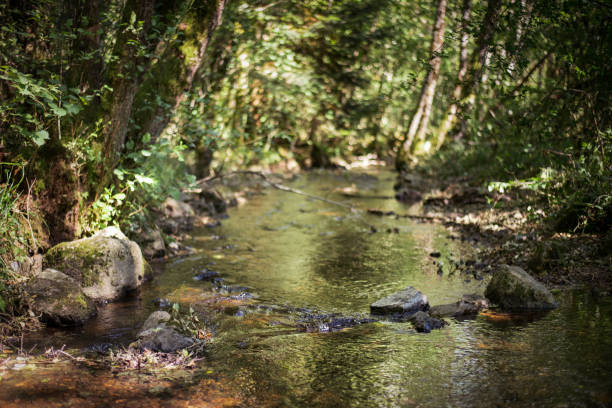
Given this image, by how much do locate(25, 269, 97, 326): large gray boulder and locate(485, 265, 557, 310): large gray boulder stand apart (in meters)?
4.30

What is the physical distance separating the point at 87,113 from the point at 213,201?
639 cm

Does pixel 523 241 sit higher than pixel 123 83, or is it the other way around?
pixel 123 83

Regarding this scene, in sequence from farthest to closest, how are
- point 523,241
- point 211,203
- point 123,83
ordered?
point 211,203 → point 523,241 → point 123,83

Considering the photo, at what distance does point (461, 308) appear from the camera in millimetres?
5961

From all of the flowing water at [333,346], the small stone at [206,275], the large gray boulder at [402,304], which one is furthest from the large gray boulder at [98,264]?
the large gray boulder at [402,304]

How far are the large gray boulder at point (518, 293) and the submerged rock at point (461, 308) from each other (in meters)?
0.17

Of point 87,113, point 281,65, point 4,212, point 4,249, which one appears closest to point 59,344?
point 4,249

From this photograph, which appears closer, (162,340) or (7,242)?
(162,340)

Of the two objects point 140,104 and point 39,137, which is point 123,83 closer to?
point 140,104

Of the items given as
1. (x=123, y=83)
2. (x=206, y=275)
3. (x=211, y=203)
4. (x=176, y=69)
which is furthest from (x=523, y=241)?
(x=211, y=203)

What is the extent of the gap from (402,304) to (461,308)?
1.98ft

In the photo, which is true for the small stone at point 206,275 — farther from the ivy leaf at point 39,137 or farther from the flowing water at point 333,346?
the ivy leaf at point 39,137

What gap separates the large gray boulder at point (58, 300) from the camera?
5.60m

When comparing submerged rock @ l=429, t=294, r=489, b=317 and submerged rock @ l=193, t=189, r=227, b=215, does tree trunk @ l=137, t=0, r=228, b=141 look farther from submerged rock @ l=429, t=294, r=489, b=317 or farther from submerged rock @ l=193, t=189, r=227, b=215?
submerged rock @ l=193, t=189, r=227, b=215
